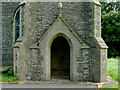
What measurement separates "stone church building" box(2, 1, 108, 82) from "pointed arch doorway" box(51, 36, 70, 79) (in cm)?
286

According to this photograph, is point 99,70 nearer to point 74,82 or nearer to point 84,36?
point 74,82

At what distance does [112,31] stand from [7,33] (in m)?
17.3

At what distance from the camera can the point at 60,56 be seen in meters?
12.5

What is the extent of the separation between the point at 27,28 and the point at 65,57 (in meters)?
4.35

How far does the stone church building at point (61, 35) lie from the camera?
9.20 metres

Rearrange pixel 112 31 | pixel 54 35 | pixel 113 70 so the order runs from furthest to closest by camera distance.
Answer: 1. pixel 112 31
2. pixel 113 70
3. pixel 54 35

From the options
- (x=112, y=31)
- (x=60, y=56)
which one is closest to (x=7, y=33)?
(x=60, y=56)

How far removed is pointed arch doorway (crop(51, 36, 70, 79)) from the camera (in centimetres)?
1225

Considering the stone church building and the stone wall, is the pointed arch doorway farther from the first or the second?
the stone wall

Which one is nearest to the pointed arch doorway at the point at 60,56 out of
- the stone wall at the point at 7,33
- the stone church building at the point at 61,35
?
the stone church building at the point at 61,35

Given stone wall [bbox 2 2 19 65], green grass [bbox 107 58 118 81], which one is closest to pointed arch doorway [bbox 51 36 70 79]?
green grass [bbox 107 58 118 81]

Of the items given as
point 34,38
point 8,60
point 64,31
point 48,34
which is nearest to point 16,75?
point 34,38

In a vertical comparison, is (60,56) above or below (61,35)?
below

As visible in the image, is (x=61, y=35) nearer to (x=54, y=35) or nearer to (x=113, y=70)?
(x=54, y=35)
